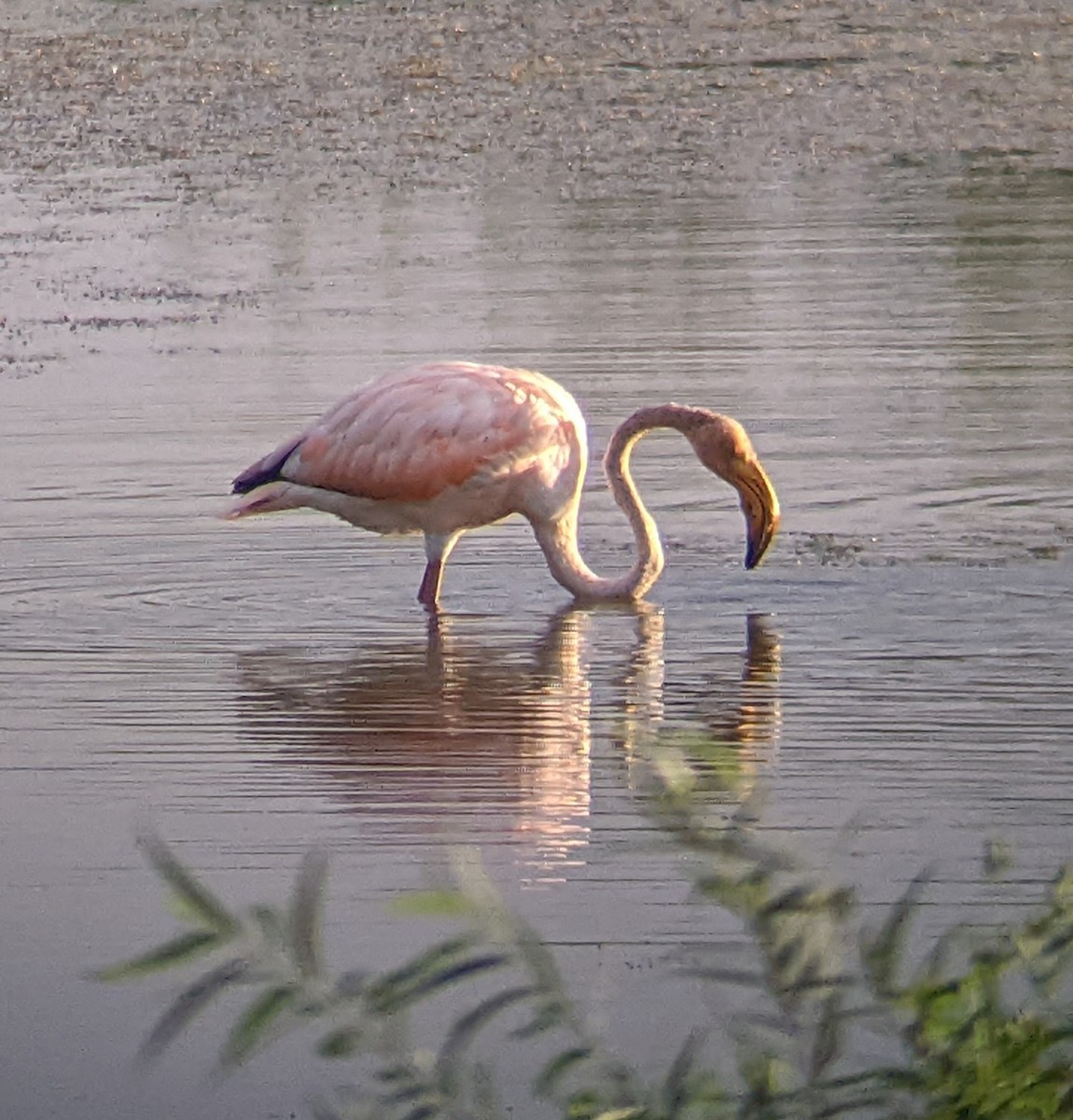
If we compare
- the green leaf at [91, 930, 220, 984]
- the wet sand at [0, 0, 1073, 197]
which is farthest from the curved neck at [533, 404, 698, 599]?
the wet sand at [0, 0, 1073, 197]

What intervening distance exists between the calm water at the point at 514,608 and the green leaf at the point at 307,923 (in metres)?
0.42

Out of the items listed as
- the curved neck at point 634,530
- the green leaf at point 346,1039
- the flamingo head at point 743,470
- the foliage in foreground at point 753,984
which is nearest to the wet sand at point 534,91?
the curved neck at point 634,530

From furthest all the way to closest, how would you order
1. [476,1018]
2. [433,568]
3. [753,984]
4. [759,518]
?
[433,568]
[759,518]
[753,984]
[476,1018]

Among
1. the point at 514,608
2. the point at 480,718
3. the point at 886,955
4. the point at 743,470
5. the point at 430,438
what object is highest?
the point at 430,438

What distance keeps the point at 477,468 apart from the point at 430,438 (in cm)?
20

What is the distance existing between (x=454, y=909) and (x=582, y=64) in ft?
57.8

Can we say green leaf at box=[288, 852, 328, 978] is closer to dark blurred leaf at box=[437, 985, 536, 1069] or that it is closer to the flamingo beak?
dark blurred leaf at box=[437, 985, 536, 1069]

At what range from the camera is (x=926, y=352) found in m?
11.2

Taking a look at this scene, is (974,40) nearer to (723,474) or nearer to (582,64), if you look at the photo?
(582,64)

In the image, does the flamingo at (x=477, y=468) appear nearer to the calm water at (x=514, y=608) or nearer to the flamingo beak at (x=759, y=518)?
the flamingo beak at (x=759, y=518)

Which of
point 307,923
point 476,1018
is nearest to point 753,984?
point 476,1018

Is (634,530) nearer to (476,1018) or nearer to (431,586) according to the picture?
(431,586)

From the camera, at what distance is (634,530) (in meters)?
8.05

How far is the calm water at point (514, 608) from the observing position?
5215 mm
